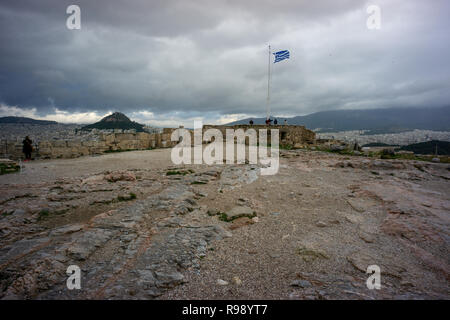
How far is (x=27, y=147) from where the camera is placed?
51.5 feet

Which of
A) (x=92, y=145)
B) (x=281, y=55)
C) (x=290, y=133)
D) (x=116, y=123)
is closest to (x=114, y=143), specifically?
(x=92, y=145)

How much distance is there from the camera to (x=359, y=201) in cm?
686

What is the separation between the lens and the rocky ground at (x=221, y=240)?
308 centimetres

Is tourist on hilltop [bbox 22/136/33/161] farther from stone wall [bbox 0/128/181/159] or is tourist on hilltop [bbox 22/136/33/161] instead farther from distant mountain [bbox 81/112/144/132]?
distant mountain [bbox 81/112/144/132]

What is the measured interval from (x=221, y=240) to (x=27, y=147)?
1895 cm

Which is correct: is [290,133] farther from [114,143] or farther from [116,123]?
[116,123]

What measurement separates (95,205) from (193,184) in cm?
353

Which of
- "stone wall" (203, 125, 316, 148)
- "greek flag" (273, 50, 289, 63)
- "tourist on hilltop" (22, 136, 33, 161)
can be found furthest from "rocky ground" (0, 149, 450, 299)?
"greek flag" (273, 50, 289, 63)

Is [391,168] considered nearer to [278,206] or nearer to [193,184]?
[278,206]

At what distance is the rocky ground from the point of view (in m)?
3.08

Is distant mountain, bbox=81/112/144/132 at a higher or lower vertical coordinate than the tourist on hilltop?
higher

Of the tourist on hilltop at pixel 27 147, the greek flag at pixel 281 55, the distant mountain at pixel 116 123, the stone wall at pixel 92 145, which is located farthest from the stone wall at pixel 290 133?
the distant mountain at pixel 116 123

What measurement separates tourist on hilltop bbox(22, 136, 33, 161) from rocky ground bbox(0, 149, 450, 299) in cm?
1066
